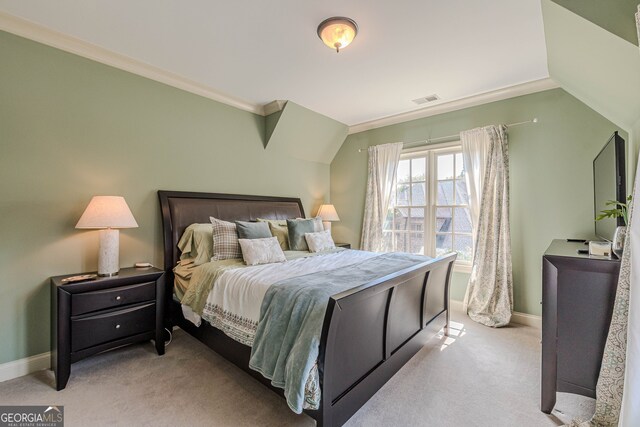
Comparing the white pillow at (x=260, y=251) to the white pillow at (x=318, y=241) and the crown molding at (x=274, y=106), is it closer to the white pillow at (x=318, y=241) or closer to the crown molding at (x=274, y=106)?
the white pillow at (x=318, y=241)

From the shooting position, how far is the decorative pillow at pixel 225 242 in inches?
113

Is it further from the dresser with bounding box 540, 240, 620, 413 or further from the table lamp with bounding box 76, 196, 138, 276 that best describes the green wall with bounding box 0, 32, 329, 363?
the dresser with bounding box 540, 240, 620, 413

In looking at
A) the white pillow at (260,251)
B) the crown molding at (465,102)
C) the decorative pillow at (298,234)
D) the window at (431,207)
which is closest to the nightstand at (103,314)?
the white pillow at (260,251)

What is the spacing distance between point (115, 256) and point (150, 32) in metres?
1.90

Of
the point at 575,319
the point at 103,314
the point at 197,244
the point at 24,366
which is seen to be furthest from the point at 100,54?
the point at 575,319

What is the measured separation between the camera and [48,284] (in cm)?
239

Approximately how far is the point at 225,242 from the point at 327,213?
206cm

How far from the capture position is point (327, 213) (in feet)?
15.2

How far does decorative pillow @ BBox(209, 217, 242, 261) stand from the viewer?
2863 millimetres

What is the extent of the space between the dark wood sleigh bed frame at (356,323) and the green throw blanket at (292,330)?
0.10 m

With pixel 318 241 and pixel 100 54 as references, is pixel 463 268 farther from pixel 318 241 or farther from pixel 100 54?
pixel 100 54

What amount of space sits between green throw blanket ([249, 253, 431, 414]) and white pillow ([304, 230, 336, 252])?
1331 mm

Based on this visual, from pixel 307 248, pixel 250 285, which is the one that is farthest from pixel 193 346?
pixel 307 248

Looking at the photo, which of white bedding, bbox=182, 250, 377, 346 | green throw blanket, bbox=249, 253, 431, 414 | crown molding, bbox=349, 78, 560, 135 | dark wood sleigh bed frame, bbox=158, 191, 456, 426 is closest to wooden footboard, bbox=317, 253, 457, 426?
dark wood sleigh bed frame, bbox=158, 191, 456, 426
